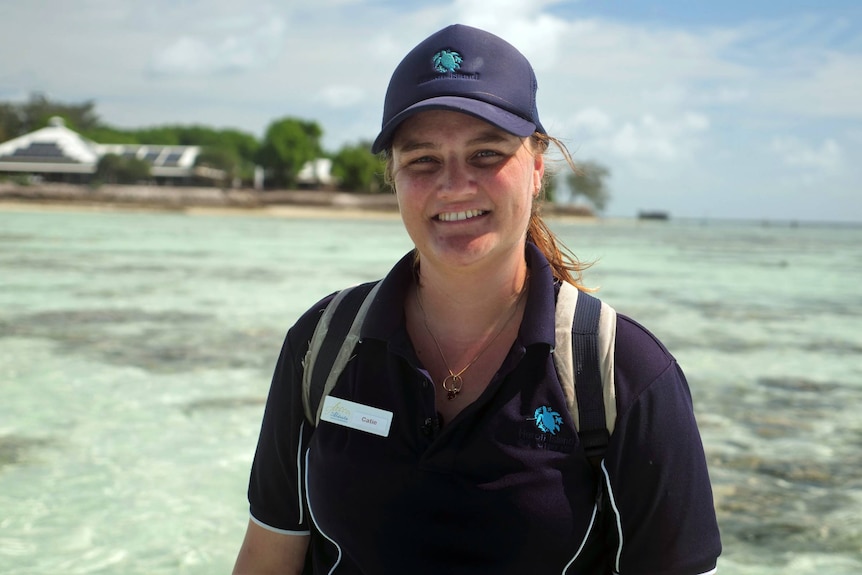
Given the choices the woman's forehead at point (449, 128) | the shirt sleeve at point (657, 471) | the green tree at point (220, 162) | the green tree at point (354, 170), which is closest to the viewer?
the shirt sleeve at point (657, 471)

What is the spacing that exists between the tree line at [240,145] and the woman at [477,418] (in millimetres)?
59217

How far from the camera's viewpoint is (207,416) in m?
6.10

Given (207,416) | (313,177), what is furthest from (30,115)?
(207,416)

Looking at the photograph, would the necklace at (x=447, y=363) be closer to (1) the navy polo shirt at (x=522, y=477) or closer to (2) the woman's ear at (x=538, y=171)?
(1) the navy polo shirt at (x=522, y=477)

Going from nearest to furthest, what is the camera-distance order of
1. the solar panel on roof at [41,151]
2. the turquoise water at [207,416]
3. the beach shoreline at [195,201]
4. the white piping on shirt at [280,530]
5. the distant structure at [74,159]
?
the white piping on shirt at [280,530] → the turquoise water at [207,416] → the beach shoreline at [195,201] → the distant structure at [74,159] → the solar panel on roof at [41,151]

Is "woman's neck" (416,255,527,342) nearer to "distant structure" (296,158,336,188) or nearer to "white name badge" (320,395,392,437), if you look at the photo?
"white name badge" (320,395,392,437)

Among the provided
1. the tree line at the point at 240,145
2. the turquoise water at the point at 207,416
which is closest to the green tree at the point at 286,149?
the tree line at the point at 240,145

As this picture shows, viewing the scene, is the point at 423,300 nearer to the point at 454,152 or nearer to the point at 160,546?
the point at 454,152

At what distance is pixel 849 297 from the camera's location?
1616 centimetres

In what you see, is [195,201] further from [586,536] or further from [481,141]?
[586,536]

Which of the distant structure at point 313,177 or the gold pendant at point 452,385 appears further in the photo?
the distant structure at point 313,177

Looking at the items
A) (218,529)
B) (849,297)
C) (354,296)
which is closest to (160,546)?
(218,529)

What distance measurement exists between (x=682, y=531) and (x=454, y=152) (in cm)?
95

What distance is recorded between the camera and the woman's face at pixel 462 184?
5.89ft
